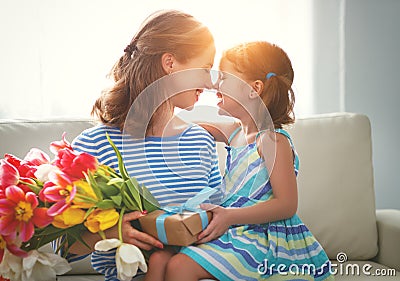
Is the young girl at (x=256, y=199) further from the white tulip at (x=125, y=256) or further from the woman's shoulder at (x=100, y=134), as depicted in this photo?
the woman's shoulder at (x=100, y=134)

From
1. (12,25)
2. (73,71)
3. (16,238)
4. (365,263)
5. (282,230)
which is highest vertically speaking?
(12,25)

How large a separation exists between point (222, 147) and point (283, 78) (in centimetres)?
40

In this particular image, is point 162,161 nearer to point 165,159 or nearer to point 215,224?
point 165,159

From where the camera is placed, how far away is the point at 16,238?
131 cm

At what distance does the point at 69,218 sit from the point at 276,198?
20.8 inches

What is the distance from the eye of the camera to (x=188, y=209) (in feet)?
4.56

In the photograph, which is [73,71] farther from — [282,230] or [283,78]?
[282,230]

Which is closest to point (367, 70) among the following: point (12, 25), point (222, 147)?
point (222, 147)

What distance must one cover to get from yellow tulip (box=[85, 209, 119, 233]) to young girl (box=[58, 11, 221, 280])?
0.50 ft

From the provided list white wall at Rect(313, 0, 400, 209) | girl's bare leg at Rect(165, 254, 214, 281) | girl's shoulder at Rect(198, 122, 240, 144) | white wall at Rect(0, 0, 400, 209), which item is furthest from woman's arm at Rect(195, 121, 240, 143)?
white wall at Rect(313, 0, 400, 209)

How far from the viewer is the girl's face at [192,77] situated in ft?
4.82

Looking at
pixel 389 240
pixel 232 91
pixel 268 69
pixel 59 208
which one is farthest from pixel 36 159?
pixel 389 240

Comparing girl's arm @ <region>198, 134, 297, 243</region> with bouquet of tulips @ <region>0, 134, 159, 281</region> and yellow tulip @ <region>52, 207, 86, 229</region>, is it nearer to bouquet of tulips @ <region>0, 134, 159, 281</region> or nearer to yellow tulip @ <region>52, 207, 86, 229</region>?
bouquet of tulips @ <region>0, 134, 159, 281</region>

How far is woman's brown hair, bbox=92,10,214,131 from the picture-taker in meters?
1.52
